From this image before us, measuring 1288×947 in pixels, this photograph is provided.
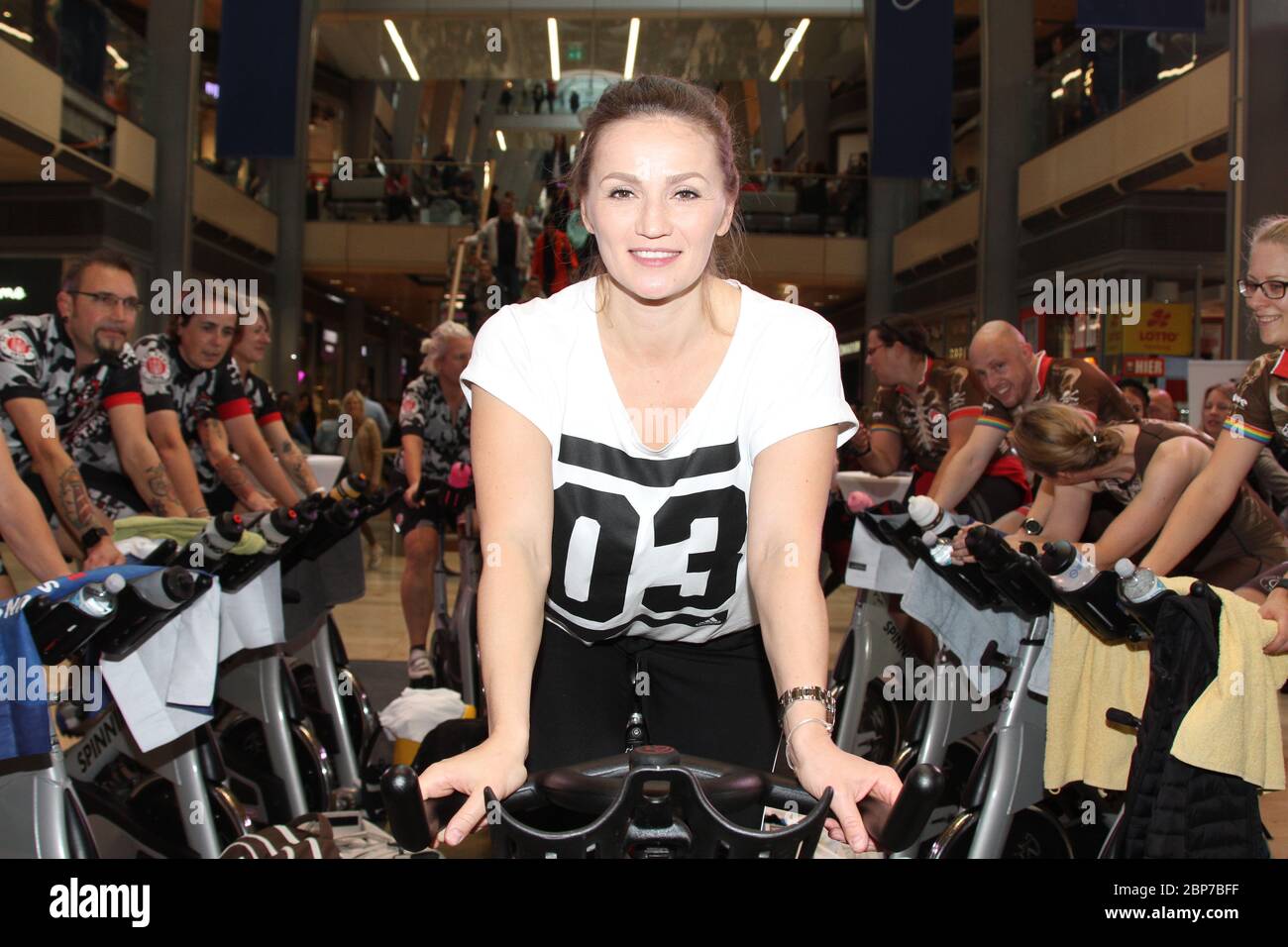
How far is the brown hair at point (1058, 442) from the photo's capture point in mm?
3053

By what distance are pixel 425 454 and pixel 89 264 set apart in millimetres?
2404

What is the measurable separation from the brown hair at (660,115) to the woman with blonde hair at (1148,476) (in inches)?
64.8

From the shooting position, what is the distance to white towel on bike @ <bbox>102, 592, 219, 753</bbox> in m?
2.36

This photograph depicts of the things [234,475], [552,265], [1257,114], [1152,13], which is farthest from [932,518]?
[1152,13]

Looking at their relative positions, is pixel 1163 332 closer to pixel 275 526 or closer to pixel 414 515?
pixel 414 515

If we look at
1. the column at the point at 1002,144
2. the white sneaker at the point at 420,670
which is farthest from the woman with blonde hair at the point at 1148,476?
the column at the point at 1002,144

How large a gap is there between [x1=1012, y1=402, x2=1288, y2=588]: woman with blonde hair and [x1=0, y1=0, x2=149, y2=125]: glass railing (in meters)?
9.45

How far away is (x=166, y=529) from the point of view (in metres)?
Result: 2.90

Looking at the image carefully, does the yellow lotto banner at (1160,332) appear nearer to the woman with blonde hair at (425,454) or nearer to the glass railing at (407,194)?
the woman with blonde hair at (425,454)

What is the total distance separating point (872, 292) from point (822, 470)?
17.8 meters

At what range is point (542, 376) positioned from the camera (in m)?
1.54

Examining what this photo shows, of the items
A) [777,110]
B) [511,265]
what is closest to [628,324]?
[511,265]
